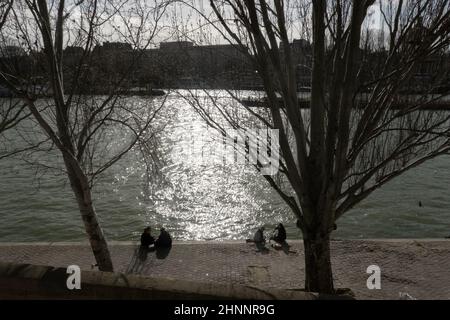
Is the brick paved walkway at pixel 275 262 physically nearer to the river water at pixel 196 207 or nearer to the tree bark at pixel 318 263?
the river water at pixel 196 207

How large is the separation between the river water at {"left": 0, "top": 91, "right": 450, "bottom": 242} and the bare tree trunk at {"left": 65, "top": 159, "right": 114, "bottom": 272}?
622 centimetres

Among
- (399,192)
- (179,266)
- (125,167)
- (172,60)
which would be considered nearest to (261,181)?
(399,192)

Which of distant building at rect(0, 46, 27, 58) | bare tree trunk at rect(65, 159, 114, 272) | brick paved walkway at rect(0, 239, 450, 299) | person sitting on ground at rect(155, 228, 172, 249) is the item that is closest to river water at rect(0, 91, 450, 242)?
person sitting on ground at rect(155, 228, 172, 249)

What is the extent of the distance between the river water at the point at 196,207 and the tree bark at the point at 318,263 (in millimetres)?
8295

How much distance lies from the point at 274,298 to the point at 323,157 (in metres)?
2.32

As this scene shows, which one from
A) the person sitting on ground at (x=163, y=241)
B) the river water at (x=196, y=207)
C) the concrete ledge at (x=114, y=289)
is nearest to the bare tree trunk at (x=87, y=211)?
the concrete ledge at (x=114, y=289)

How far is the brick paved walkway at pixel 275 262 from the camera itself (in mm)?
11195

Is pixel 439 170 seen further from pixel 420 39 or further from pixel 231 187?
pixel 420 39

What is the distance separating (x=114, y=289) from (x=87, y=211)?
355 centimetres

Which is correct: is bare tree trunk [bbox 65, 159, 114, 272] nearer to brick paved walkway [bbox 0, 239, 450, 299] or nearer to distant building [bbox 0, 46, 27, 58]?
distant building [bbox 0, 46, 27, 58]

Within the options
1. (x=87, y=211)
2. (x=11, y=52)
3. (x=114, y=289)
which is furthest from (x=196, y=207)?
(x=114, y=289)

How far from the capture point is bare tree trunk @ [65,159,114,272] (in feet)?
24.6

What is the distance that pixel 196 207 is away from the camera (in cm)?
2183

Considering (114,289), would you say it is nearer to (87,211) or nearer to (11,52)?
(87,211)
